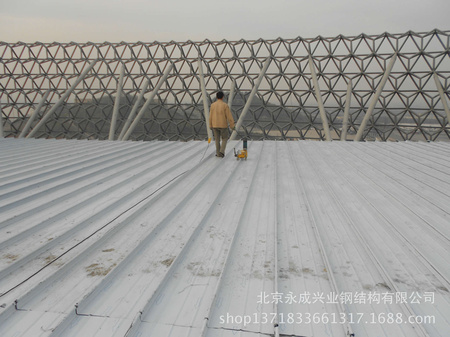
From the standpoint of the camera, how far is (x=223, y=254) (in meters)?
2.39

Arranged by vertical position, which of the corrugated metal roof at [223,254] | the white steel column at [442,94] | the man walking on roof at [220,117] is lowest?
the corrugated metal roof at [223,254]

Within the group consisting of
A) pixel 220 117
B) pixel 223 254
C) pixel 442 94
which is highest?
pixel 442 94

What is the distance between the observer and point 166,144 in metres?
8.60

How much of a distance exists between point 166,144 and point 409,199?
6436mm

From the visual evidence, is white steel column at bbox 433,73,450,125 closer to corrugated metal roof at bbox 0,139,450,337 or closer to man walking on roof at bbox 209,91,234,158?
corrugated metal roof at bbox 0,139,450,337

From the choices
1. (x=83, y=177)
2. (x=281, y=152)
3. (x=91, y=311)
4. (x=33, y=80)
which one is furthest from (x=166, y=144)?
(x=33, y=80)

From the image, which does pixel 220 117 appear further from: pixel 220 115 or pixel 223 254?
pixel 223 254

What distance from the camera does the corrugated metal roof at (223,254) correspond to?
5.58ft

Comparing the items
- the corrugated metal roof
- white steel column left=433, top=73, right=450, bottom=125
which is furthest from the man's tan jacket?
white steel column left=433, top=73, right=450, bottom=125

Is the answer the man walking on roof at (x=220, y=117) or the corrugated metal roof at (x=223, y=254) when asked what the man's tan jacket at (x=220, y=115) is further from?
the corrugated metal roof at (x=223, y=254)

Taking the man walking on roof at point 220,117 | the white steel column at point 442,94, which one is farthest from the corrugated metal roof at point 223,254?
the white steel column at point 442,94

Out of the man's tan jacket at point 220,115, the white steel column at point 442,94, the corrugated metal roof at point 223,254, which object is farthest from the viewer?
the white steel column at point 442,94

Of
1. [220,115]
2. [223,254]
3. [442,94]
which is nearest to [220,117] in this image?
[220,115]

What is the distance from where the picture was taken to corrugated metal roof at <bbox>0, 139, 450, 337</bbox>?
1.70 metres
